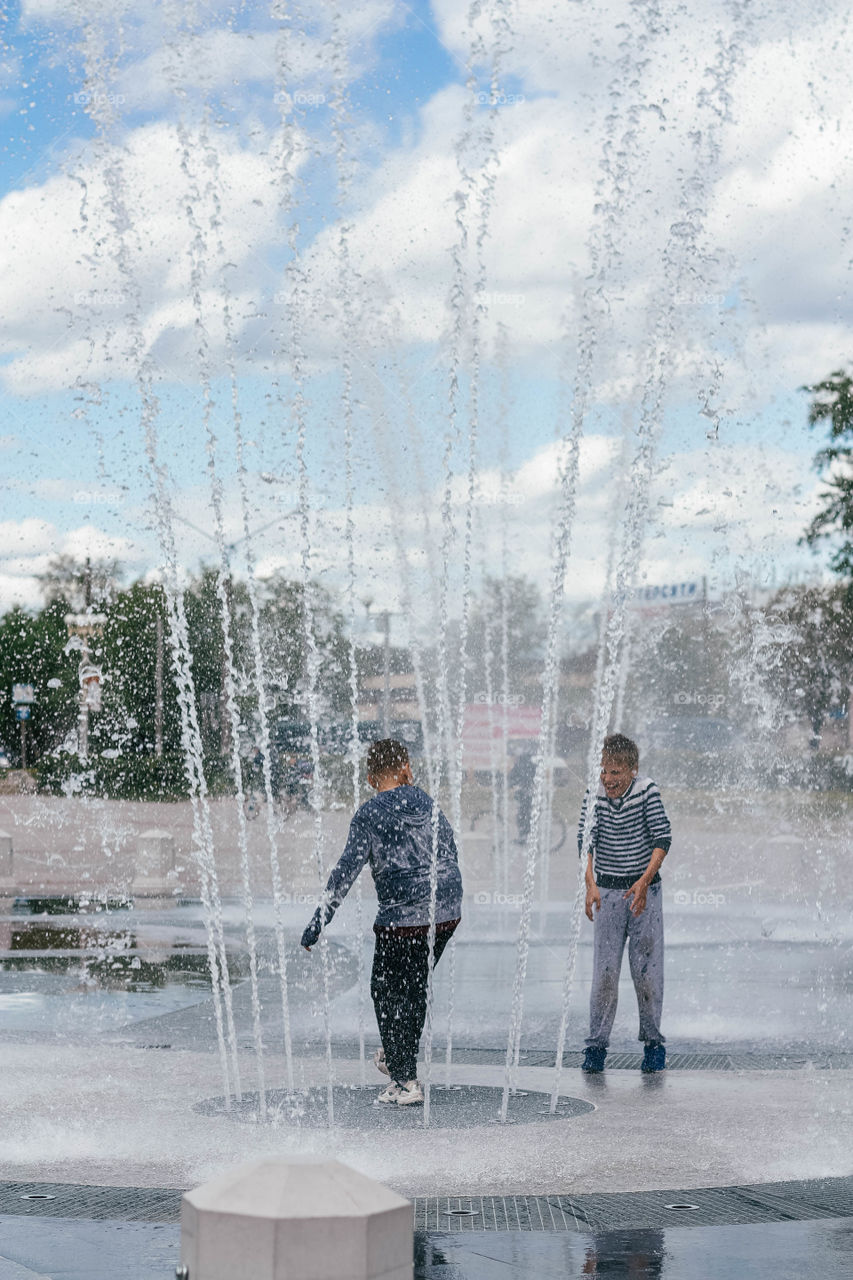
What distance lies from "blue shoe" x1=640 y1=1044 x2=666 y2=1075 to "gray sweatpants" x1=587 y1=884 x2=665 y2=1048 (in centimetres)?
5

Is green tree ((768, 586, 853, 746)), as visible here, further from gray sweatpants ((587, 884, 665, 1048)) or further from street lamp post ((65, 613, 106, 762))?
gray sweatpants ((587, 884, 665, 1048))

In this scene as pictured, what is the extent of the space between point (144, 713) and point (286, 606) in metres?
8.87

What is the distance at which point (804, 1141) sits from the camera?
7199mm

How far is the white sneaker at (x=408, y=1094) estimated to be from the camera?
25.6ft

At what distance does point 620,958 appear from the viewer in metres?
8.86

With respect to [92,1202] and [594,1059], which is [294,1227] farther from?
[594,1059]

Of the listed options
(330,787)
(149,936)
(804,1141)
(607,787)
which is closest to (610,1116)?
(804,1141)

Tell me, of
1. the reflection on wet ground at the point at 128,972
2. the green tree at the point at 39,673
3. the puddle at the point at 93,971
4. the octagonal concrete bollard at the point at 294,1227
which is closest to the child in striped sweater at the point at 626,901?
the reflection on wet ground at the point at 128,972

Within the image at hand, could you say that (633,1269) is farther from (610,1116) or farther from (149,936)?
(149,936)

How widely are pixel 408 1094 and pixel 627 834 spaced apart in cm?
182

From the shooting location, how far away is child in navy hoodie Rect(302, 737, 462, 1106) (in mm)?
7668

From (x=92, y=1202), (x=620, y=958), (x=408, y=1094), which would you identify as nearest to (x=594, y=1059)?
(x=620, y=958)

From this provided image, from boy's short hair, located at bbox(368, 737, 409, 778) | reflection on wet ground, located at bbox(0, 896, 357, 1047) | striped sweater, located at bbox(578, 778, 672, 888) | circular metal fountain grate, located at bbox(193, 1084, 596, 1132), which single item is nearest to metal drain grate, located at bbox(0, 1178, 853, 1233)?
circular metal fountain grate, located at bbox(193, 1084, 596, 1132)

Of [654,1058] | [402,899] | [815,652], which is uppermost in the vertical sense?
[815,652]
